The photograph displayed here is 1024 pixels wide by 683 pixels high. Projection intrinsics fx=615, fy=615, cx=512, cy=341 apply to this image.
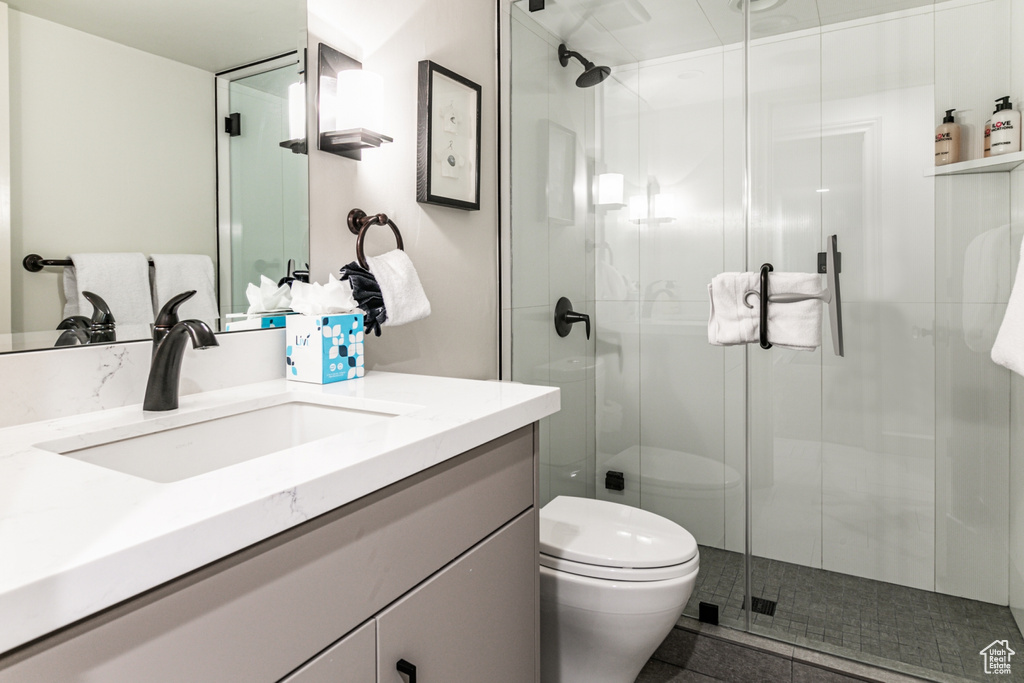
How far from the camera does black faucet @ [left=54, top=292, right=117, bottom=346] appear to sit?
95 cm

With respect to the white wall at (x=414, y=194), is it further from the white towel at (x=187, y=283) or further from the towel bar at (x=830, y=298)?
the towel bar at (x=830, y=298)

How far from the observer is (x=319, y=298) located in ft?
4.10

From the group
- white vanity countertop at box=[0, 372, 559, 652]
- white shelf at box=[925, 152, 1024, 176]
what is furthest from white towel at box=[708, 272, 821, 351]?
white vanity countertop at box=[0, 372, 559, 652]

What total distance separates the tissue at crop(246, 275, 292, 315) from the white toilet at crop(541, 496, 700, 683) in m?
0.84

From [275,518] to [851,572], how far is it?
1.75 meters

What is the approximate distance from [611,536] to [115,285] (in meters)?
1.22

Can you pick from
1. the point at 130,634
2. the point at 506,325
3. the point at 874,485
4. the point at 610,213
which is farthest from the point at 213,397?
the point at 874,485

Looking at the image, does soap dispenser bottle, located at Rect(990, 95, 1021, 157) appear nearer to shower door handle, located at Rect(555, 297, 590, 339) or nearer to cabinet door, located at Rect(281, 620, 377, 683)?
shower door handle, located at Rect(555, 297, 590, 339)

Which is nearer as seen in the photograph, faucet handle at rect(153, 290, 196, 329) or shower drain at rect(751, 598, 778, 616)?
faucet handle at rect(153, 290, 196, 329)

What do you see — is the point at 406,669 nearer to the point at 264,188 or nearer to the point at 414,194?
the point at 264,188

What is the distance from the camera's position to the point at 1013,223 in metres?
1.55

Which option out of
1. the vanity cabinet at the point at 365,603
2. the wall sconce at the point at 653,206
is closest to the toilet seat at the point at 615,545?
the vanity cabinet at the point at 365,603

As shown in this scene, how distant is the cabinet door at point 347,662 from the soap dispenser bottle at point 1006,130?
1796 mm

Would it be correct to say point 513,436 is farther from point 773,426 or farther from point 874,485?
point 874,485
